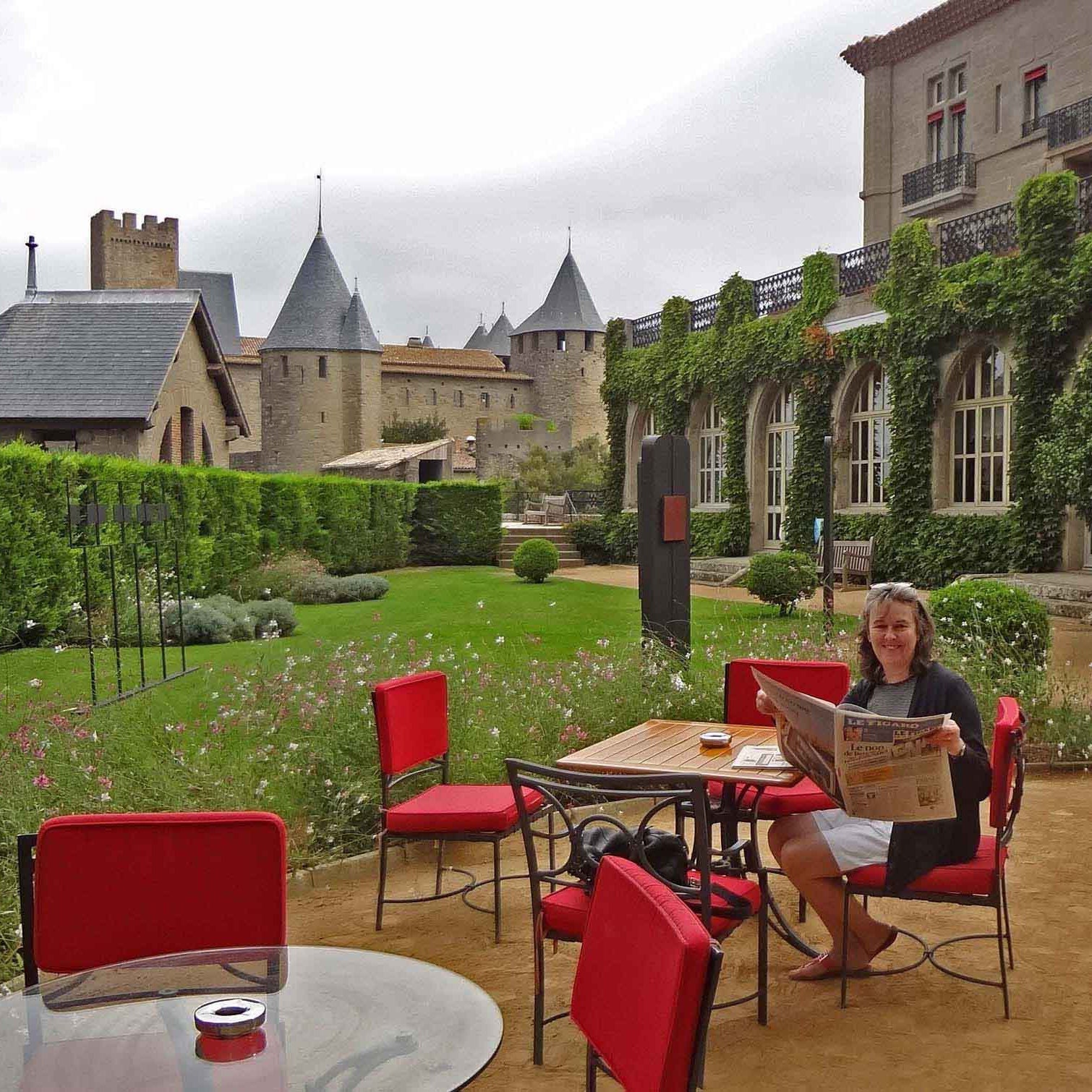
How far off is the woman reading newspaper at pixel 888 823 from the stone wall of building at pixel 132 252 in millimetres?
49285

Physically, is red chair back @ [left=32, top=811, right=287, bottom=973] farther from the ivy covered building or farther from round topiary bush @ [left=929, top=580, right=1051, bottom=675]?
the ivy covered building

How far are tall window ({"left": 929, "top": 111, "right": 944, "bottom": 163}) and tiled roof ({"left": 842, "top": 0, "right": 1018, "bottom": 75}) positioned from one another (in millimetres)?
1430

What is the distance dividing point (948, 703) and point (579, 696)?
3.03m

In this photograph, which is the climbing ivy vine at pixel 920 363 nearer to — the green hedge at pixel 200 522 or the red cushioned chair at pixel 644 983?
the green hedge at pixel 200 522

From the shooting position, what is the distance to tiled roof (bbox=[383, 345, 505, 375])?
58.1 m

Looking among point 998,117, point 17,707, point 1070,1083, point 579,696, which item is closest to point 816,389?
point 998,117

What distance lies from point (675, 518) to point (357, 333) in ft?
149

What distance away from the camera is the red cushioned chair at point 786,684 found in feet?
14.8

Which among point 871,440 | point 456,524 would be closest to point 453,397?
point 456,524

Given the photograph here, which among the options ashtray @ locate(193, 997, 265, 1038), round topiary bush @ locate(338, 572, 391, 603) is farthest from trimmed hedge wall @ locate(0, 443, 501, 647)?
ashtray @ locate(193, 997, 265, 1038)

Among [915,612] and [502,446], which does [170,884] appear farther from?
[502,446]

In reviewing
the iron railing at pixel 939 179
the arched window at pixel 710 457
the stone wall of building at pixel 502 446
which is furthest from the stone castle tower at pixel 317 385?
the iron railing at pixel 939 179

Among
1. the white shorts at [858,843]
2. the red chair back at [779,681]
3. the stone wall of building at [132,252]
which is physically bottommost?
the white shorts at [858,843]

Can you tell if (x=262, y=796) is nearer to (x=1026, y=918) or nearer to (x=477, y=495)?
(x=1026, y=918)
